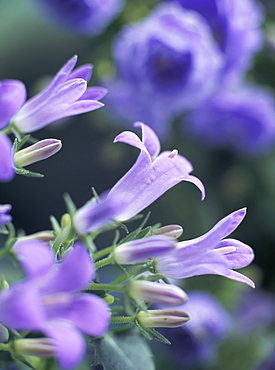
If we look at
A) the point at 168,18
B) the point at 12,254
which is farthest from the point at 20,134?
the point at 168,18

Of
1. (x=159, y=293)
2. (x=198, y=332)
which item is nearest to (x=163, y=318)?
(x=159, y=293)

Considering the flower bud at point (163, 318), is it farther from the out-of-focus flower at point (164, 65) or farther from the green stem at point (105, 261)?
the out-of-focus flower at point (164, 65)

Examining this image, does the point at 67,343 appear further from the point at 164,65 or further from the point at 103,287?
the point at 164,65

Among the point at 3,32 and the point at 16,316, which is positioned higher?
the point at 16,316

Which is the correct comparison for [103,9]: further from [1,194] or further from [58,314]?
[58,314]

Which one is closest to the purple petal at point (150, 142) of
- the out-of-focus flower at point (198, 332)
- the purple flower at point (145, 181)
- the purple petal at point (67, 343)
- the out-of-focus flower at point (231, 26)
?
the purple flower at point (145, 181)

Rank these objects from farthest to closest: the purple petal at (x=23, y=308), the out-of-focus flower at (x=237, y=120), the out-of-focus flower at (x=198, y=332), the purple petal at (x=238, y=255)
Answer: the out-of-focus flower at (x=237, y=120) → the out-of-focus flower at (x=198, y=332) → the purple petal at (x=238, y=255) → the purple petal at (x=23, y=308)
